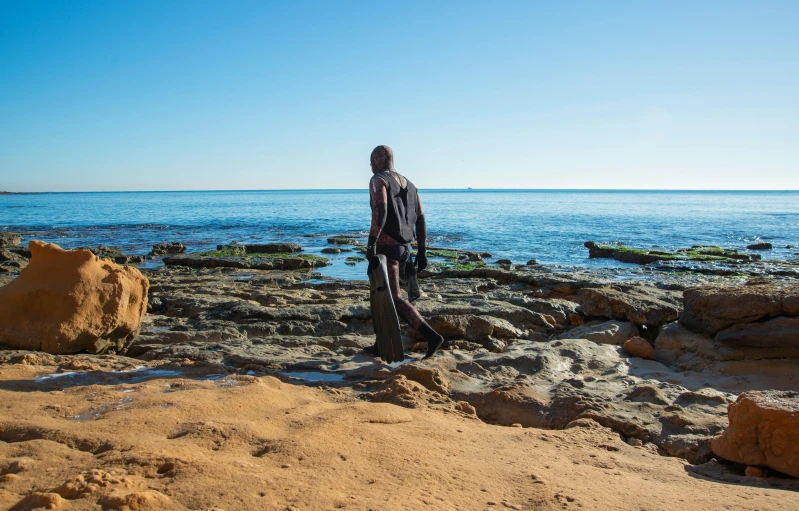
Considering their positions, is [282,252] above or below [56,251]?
below

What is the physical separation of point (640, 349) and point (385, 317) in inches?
110

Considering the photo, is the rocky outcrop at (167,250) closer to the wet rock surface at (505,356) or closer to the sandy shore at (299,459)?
the wet rock surface at (505,356)

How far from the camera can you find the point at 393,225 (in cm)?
518

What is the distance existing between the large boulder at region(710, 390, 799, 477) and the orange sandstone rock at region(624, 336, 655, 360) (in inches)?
86.6

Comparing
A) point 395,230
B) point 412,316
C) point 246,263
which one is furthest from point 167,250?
point 412,316

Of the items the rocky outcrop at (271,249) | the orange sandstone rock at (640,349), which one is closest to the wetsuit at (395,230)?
the orange sandstone rock at (640,349)

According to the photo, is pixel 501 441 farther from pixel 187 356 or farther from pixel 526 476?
pixel 187 356

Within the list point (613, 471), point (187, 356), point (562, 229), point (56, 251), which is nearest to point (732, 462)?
point (613, 471)

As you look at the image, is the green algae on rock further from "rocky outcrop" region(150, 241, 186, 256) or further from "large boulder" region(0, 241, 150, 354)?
"large boulder" region(0, 241, 150, 354)

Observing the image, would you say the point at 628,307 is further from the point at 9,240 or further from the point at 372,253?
the point at 9,240

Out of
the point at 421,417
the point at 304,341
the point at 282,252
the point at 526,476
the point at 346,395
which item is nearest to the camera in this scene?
the point at 526,476

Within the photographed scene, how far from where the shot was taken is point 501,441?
3.27 metres

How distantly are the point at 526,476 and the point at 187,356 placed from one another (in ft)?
11.7

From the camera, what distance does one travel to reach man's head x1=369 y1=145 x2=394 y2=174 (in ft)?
17.1
